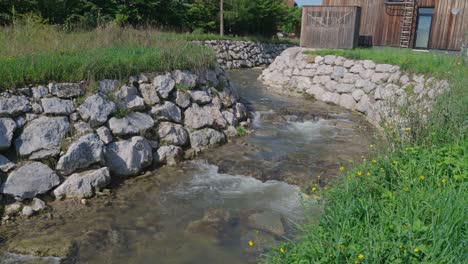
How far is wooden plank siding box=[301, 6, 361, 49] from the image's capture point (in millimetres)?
16047

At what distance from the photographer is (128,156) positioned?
22.5ft

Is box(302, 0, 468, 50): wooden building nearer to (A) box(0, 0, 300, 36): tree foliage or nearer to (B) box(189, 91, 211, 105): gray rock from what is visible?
(A) box(0, 0, 300, 36): tree foliage

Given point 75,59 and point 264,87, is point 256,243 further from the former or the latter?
point 264,87

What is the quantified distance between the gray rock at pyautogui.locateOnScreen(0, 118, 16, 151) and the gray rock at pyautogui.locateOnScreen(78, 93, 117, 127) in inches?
42.8

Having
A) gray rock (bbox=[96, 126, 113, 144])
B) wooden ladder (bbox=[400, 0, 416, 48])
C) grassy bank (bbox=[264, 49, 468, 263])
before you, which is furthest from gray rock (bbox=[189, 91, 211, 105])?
wooden ladder (bbox=[400, 0, 416, 48])

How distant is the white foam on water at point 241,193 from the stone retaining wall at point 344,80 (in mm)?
4406

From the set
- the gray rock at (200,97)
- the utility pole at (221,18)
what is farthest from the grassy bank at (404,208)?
the utility pole at (221,18)

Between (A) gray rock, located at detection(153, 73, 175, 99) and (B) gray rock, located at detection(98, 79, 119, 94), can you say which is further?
(A) gray rock, located at detection(153, 73, 175, 99)

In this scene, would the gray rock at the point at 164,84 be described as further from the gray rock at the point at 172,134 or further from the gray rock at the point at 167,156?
the gray rock at the point at 167,156

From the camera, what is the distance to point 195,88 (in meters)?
9.20

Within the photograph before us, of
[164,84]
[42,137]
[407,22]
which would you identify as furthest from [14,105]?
[407,22]

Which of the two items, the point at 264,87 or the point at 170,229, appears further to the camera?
the point at 264,87

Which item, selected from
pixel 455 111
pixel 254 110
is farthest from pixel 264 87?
pixel 455 111

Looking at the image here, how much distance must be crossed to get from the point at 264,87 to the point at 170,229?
1103 centimetres
